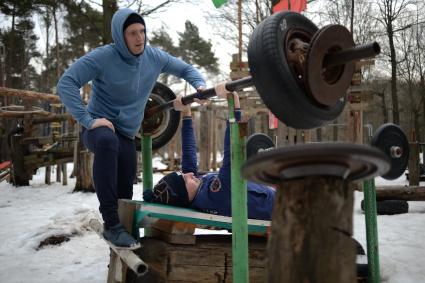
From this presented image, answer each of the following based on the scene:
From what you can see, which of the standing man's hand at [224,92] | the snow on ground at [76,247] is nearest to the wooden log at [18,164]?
the snow on ground at [76,247]

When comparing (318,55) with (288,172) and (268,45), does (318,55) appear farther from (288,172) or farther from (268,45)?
(288,172)

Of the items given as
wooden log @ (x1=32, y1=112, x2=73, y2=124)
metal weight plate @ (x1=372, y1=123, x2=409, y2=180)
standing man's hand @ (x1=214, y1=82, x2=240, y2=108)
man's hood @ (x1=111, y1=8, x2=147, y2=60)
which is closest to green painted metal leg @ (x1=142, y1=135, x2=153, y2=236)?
man's hood @ (x1=111, y1=8, x2=147, y2=60)

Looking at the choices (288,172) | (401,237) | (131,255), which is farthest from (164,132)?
(401,237)

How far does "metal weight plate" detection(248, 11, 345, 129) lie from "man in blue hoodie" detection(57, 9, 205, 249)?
886mm

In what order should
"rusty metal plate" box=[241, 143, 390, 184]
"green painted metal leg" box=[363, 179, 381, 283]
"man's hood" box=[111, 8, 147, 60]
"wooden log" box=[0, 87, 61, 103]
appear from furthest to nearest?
1. "wooden log" box=[0, 87, 61, 103]
2. "man's hood" box=[111, 8, 147, 60]
3. "green painted metal leg" box=[363, 179, 381, 283]
4. "rusty metal plate" box=[241, 143, 390, 184]

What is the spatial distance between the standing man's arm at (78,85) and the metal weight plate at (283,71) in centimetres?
113

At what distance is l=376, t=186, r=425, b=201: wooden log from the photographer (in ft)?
18.1

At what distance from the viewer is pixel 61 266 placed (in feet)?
12.3

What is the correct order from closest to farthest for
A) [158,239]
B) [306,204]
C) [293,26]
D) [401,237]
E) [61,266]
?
[306,204] → [293,26] → [158,239] → [61,266] → [401,237]

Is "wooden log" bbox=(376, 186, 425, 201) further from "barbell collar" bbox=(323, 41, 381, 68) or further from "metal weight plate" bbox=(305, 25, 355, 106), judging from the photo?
"barbell collar" bbox=(323, 41, 381, 68)

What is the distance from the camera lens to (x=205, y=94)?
2553 mm

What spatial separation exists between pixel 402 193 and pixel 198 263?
163 inches

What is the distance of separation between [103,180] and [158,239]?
66 cm

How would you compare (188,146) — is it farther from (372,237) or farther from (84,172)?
(84,172)
